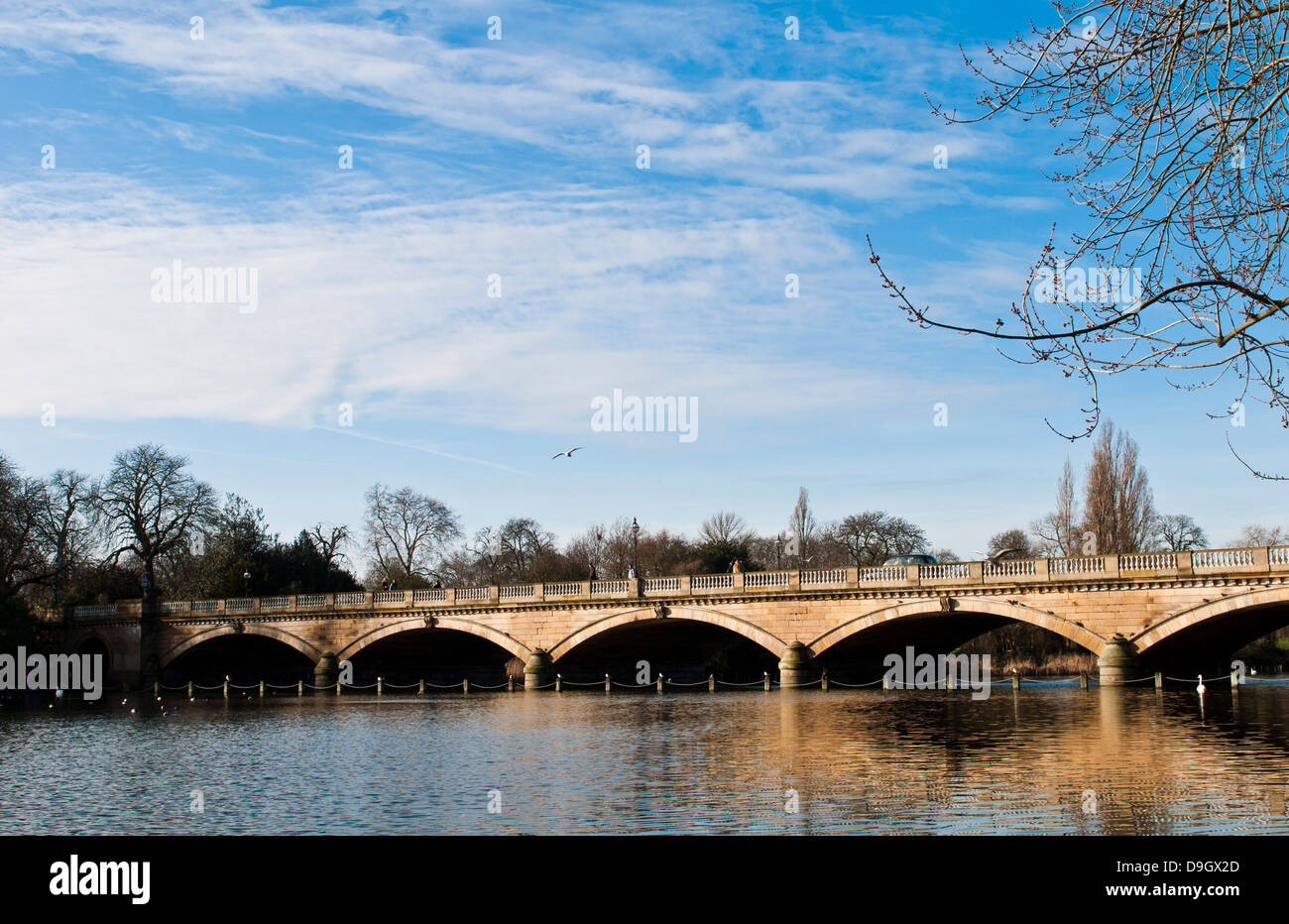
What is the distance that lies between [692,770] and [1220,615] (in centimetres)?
2220

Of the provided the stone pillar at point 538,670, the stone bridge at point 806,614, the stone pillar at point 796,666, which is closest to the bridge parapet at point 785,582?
the stone bridge at point 806,614

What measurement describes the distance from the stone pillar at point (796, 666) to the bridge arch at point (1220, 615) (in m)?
11.5

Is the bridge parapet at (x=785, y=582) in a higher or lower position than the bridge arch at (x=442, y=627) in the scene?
higher

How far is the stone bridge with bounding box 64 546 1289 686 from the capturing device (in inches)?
1359

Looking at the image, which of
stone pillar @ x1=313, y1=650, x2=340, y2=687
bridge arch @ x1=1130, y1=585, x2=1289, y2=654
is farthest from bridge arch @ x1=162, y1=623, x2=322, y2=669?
bridge arch @ x1=1130, y1=585, x2=1289, y2=654

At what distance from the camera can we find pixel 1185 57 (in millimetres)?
8383

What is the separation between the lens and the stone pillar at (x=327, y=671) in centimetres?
5362

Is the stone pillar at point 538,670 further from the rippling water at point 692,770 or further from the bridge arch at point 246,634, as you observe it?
the rippling water at point 692,770

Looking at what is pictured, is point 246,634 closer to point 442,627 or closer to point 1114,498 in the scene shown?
point 442,627

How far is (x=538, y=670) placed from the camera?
48.4 meters

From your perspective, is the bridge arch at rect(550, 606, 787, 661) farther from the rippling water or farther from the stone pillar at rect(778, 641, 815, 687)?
the rippling water
